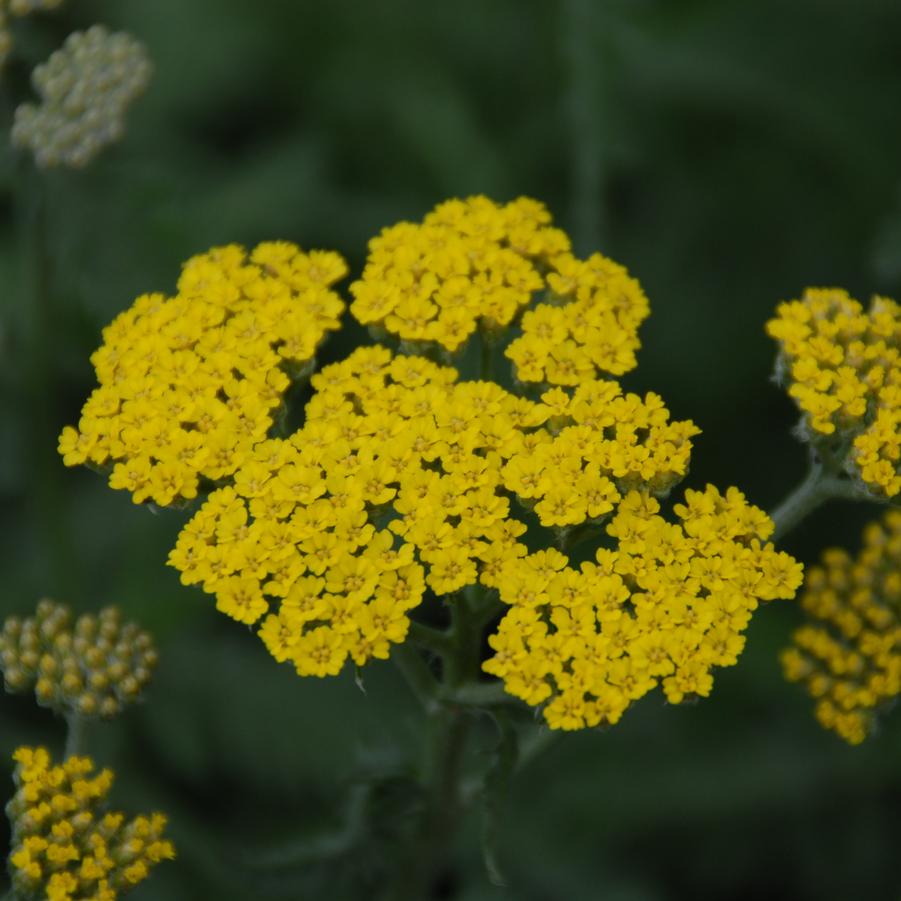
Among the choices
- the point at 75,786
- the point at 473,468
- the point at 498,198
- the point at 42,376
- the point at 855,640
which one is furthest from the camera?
the point at 498,198

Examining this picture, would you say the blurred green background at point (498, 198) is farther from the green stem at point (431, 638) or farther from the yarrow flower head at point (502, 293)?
the yarrow flower head at point (502, 293)

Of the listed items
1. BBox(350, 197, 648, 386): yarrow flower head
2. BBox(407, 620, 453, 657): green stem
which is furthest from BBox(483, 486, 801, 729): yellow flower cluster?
BBox(350, 197, 648, 386): yarrow flower head

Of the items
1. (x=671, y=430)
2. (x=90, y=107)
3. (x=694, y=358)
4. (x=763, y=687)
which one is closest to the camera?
(x=671, y=430)

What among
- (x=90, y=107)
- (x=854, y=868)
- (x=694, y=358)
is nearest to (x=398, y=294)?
(x=90, y=107)

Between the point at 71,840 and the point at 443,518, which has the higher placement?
the point at 443,518

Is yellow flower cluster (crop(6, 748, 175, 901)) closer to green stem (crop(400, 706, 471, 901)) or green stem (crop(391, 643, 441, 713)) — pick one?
green stem (crop(391, 643, 441, 713))

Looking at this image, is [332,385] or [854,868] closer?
[332,385]

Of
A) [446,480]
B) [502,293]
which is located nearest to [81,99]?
[502,293]

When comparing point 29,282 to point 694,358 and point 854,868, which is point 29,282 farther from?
point 854,868

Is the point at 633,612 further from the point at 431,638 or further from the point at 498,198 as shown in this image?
the point at 498,198
